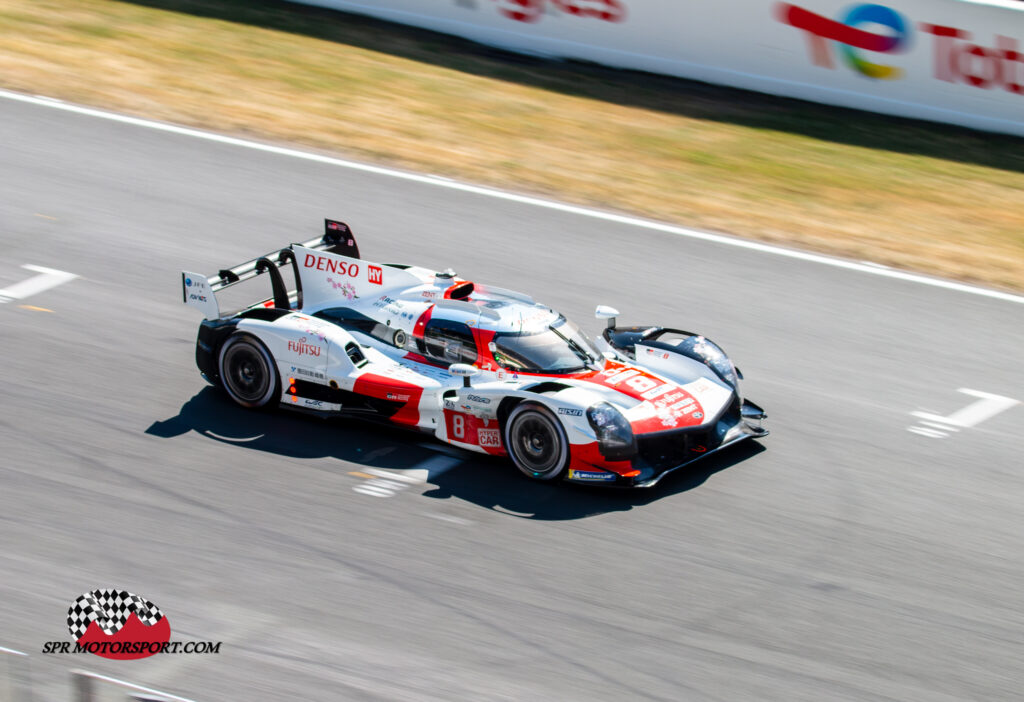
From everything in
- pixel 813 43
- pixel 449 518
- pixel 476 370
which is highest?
pixel 813 43

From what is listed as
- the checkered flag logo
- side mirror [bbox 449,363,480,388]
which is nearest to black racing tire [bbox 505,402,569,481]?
side mirror [bbox 449,363,480,388]

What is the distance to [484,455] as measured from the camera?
9.81 m

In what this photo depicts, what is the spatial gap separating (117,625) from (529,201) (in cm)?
904

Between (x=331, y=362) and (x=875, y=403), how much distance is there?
504 cm

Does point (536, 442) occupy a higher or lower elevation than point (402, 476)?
higher

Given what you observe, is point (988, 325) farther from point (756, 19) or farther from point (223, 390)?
point (223, 390)

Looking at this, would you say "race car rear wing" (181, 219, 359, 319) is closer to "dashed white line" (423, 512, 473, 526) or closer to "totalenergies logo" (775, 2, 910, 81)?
"dashed white line" (423, 512, 473, 526)

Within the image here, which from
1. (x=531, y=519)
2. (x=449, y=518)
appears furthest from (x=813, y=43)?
(x=449, y=518)

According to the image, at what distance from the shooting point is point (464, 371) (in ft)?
31.3

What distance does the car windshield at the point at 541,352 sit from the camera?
384 inches

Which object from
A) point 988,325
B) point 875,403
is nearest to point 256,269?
point 875,403

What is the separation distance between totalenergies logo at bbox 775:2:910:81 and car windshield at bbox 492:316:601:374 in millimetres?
9577

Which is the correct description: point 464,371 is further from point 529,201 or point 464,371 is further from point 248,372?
point 529,201

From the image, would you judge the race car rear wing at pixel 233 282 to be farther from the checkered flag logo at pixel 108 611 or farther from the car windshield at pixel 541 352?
the checkered flag logo at pixel 108 611
